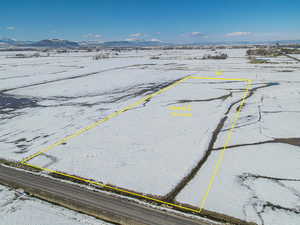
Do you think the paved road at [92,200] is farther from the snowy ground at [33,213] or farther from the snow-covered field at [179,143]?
the snow-covered field at [179,143]

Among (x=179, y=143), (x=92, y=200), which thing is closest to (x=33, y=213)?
(x=92, y=200)

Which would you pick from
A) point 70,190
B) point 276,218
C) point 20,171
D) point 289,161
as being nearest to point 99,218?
point 70,190

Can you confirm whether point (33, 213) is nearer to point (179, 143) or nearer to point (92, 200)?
point (92, 200)

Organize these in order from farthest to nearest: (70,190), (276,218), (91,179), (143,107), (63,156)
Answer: (143,107), (63,156), (91,179), (70,190), (276,218)

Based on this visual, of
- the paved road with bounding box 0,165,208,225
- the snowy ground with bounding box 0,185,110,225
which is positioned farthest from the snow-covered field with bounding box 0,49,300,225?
the snowy ground with bounding box 0,185,110,225

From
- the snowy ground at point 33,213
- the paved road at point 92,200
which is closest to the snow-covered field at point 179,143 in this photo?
the paved road at point 92,200

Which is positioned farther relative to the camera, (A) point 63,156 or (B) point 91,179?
(A) point 63,156

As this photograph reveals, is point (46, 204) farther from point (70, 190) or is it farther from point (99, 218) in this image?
point (99, 218)
